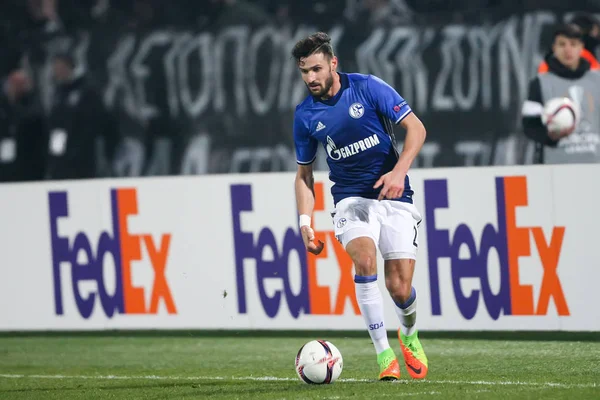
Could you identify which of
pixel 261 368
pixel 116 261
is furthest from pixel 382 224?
pixel 116 261

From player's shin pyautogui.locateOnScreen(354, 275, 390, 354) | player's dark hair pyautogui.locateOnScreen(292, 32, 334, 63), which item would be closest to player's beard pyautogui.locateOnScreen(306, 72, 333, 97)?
player's dark hair pyautogui.locateOnScreen(292, 32, 334, 63)

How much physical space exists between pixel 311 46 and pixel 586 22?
560 cm

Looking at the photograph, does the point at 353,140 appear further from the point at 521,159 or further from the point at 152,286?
the point at 521,159

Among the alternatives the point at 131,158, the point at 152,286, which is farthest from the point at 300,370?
the point at 131,158

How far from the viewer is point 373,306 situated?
710 cm

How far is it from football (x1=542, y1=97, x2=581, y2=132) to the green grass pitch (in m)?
2.56

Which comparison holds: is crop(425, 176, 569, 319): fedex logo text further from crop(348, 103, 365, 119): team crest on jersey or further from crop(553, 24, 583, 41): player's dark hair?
crop(553, 24, 583, 41): player's dark hair

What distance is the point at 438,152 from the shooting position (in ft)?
41.4

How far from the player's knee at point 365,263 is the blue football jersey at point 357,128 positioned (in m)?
0.42

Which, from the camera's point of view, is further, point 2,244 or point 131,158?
point 131,158

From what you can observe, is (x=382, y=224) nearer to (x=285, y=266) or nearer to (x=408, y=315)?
(x=408, y=315)

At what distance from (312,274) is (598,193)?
2290 mm

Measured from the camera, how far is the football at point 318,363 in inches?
274

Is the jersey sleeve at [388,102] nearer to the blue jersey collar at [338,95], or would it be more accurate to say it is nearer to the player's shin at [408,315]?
the blue jersey collar at [338,95]
